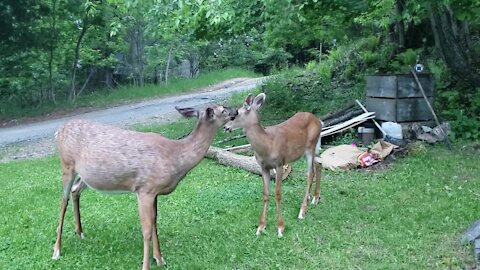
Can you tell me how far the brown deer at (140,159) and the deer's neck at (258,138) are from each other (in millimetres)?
632

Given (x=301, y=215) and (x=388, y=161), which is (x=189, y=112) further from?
(x=388, y=161)

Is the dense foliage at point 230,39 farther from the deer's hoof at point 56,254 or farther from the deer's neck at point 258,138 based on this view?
the deer's hoof at point 56,254

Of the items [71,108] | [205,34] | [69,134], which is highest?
[205,34]

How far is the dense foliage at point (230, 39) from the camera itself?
29.1ft

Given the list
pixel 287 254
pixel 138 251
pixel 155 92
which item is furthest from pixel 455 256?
pixel 155 92

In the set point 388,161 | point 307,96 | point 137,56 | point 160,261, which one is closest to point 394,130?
point 388,161

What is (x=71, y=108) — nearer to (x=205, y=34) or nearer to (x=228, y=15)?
(x=205, y=34)

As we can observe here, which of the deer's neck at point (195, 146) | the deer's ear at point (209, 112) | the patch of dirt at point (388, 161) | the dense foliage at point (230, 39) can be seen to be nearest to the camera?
the deer's neck at point (195, 146)

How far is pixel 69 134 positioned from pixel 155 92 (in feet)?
57.0

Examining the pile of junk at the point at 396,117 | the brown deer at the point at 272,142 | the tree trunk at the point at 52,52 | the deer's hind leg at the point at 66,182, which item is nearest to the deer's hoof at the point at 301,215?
the brown deer at the point at 272,142

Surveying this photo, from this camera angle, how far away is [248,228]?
6039mm

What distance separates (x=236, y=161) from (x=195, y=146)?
4056 mm

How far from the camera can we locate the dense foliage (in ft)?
29.1

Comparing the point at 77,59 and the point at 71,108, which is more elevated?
the point at 77,59
